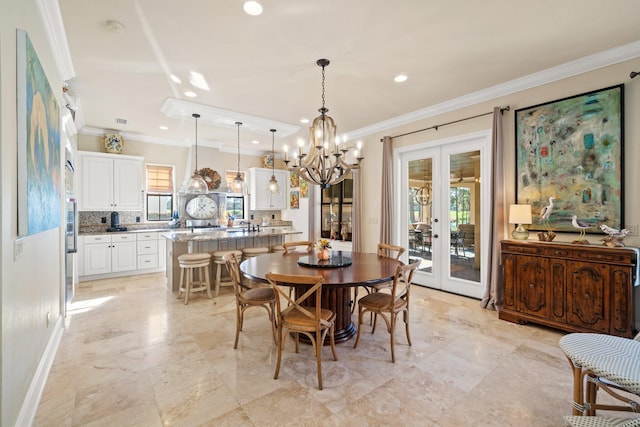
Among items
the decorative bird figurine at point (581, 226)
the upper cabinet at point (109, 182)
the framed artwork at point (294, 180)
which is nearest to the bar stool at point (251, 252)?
the upper cabinet at point (109, 182)

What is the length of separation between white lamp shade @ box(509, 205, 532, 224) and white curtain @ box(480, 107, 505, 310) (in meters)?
0.27

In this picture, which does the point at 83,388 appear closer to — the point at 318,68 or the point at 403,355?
the point at 403,355

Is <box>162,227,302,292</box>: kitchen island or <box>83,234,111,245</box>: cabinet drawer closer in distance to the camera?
<box>162,227,302,292</box>: kitchen island

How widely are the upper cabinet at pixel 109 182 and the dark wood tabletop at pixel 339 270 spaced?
13.4ft

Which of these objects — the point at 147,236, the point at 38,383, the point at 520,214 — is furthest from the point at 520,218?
the point at 147,236

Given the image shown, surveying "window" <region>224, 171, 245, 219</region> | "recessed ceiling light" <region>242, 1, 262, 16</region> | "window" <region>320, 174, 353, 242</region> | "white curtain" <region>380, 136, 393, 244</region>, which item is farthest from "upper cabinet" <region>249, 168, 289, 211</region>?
"recessed ceiling light" <region>242, 1, 262, 16</region>

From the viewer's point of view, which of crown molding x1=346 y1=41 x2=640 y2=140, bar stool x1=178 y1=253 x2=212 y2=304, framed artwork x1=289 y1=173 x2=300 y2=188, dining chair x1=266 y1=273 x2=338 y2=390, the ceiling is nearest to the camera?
dining chair x1=266 y1=273 x2=338 y2=390

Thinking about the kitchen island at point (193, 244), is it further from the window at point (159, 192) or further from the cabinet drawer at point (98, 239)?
the window at point (159, 192)

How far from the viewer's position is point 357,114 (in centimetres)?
484

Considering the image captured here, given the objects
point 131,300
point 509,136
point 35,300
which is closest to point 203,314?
point 131,300

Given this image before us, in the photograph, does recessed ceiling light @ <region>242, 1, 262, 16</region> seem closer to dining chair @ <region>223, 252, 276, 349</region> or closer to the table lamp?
dining chair @ <region>223, 252, 276, 349</region>

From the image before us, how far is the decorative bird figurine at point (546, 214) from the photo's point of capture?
3.33m

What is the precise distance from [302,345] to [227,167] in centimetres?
567

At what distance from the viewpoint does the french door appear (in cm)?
416
